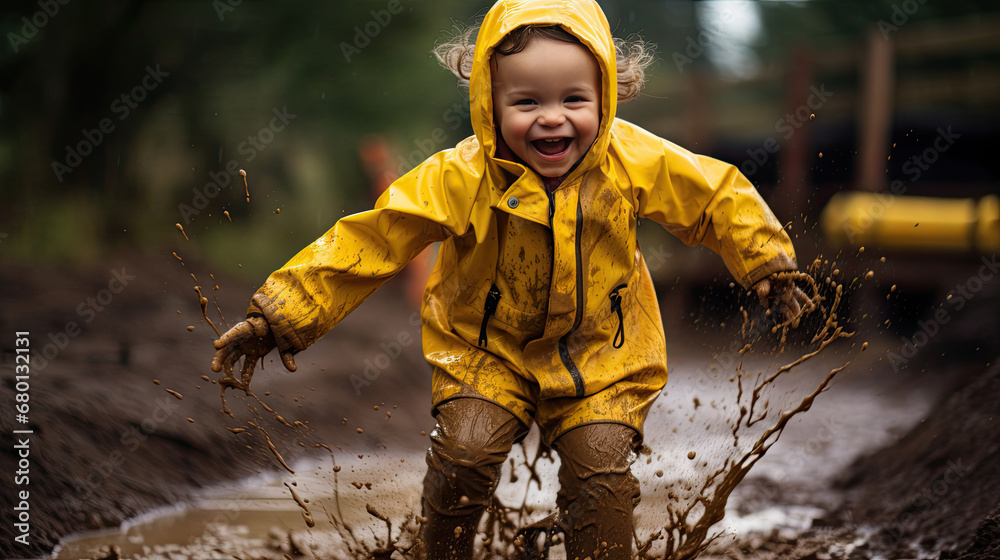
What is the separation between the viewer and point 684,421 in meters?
5.65

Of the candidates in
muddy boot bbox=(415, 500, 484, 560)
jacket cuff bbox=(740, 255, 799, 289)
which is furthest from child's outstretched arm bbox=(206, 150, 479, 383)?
jacket cuff bbox=(740, 255, 799, 289)

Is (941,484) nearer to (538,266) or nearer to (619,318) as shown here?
(619,318)

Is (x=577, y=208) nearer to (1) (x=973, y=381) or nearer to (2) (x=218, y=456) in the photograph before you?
(2) (x=218, y=456)

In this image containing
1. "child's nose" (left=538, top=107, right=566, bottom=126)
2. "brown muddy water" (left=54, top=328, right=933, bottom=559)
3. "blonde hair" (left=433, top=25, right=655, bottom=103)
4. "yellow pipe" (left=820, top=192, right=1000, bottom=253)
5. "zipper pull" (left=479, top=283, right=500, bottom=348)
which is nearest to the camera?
"child's nose" (left=538, top=107, right=566, bottom=126)

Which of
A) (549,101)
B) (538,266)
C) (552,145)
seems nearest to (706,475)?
(538,266)

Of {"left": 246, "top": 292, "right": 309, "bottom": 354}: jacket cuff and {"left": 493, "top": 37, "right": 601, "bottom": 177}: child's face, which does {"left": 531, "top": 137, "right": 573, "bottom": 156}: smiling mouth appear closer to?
{"left": 493, "top": 37, "right": 601, "bottom": 177}: child's face

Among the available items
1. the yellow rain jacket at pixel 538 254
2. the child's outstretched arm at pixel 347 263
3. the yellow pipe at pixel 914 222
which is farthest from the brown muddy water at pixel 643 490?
the yellow pipe at pixel 914 222

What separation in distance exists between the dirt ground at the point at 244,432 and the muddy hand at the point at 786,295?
4.04 ft

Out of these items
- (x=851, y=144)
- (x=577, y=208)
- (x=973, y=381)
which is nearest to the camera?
(x=577, y=208)

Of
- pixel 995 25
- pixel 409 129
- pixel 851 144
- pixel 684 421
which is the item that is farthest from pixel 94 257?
pixel 995 25

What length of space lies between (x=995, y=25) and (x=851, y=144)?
1.34 metres

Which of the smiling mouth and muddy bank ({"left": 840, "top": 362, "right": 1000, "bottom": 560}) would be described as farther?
muddy bank ({"left": 840, "top": 362, "right": 1000, "bottom": 560})

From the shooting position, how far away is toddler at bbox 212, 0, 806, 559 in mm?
2299

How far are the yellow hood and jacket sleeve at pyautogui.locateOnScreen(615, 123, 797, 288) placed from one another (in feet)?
0.57
